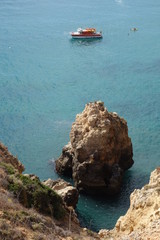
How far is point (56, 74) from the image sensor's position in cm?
6531

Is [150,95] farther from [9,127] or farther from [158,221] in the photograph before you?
[158,221]

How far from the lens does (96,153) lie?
129 ft

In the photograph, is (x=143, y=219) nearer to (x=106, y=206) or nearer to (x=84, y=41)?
(x=106, y=206)

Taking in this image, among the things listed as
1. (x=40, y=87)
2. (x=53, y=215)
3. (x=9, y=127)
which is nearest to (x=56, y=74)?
(x=40, y=87)

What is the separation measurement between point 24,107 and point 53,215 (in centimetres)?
3341

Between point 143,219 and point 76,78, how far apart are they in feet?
148

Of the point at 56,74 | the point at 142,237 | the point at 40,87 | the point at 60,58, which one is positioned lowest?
the point at 142,237

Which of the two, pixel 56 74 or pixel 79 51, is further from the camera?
pixel 79 51

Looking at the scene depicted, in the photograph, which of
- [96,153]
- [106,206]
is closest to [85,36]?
[96,153]

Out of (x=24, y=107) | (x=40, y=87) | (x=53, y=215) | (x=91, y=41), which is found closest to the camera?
(x=53, y=215)

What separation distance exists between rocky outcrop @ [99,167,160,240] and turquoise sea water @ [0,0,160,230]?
23.8 ft

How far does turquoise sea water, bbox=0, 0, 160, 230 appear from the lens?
143 feet

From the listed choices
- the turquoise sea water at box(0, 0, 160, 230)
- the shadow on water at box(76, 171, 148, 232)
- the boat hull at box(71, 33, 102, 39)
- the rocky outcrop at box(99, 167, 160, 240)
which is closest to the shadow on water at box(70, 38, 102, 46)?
the turquoise sea water at box(0, 0, 160, 230)

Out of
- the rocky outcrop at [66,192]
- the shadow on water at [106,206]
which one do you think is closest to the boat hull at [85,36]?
the shadow on water at [106,206]
